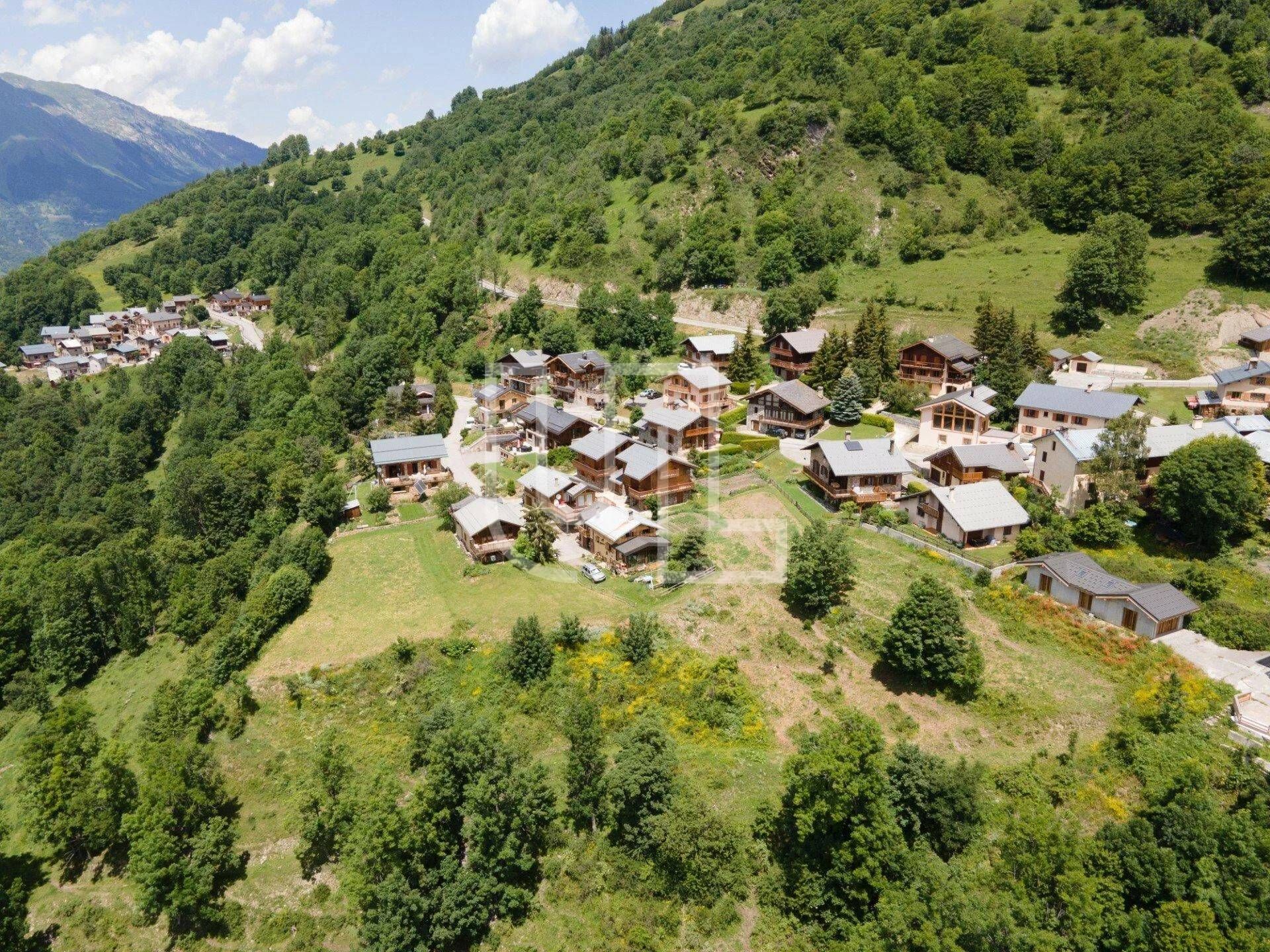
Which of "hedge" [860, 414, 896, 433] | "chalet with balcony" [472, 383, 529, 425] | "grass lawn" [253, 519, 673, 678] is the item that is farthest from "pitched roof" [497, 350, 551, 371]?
"hedge" [860, 414, 896, 433]

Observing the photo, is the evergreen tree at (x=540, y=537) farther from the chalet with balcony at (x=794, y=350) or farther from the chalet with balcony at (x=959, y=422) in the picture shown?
the chalet with balcony at (x=794, y=350)

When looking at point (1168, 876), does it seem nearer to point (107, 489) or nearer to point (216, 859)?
point (216, 859)

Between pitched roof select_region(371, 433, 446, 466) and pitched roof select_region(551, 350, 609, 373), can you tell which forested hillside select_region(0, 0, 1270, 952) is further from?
pitched roof select_region(551, 350, 609, 373)

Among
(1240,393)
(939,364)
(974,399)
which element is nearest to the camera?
(1240,393)

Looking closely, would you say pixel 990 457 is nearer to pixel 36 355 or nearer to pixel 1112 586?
pixel 1112 586

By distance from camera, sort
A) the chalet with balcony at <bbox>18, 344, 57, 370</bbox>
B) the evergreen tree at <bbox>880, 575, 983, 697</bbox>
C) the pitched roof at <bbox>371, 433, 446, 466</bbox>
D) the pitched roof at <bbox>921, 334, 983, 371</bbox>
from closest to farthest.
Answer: the evergreen tree at <bbox>880, 575, 983, 697</bbox>
the pitched roof at <bbox>371, 433, 446, 466</bbox>
the pitched roof at <bbox>921, 334, 983, 371</bbox>
the chalet with balcony at <bbox>18, 344, 57, 370</bbox>

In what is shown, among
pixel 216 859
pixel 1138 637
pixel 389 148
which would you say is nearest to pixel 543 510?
pixel 216 859

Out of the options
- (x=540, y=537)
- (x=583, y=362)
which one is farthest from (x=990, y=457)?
(x=583, y=362)
